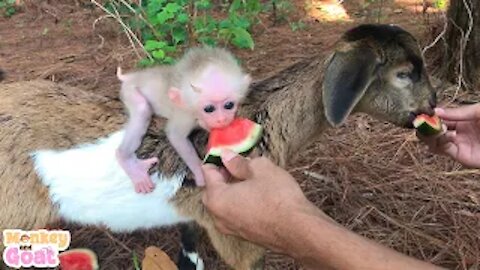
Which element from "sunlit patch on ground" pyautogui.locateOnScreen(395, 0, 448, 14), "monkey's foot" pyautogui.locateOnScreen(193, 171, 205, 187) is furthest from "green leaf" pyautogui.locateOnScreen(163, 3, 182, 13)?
"monkey's foot" pyautogui.locateOnScreen(193, 171, 205, 187)

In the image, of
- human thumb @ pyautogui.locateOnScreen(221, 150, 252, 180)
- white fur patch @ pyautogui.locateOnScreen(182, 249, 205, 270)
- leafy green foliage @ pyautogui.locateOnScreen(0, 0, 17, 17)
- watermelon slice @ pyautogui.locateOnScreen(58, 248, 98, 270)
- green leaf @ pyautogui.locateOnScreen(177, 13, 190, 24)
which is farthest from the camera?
leafy green foliage @ pyautogui.locateOnScreen(0, 0, 17, 17)

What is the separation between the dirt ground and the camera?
4441 millimetres

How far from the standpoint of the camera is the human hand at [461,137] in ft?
12.5

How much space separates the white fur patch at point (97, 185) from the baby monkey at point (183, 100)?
9cm

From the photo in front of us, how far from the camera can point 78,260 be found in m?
4.24

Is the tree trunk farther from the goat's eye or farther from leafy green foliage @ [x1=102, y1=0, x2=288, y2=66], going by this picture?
the goat's eye

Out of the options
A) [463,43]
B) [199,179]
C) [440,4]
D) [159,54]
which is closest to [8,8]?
[159,54]

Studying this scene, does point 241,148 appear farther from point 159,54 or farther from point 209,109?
point 159,54

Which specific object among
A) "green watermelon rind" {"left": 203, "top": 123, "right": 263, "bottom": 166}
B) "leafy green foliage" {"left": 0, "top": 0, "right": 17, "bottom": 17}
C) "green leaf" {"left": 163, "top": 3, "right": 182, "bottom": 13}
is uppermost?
"green watermelon rind" {"left": 203, "top": 123, "right": 263, "bottom": 166}

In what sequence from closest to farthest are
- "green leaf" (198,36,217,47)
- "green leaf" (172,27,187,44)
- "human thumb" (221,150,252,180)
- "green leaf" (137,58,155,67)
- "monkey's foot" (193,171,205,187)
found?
"human thumb" (221,150,252,180) → "monkey's foot" (193,171,205,187) → "green leaf" (137,58,155,67) → "green leaf" (198,36,217,47) → "green leaf" (172,27,187,44)

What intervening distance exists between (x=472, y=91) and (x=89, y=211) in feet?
10.8

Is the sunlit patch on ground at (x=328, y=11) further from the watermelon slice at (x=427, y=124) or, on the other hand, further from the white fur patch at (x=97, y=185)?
the white fur patch at (x=97, y=185)

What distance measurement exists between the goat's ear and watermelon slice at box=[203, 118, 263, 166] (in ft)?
1.20

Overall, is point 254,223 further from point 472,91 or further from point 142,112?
point 472,91
